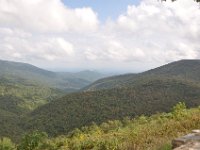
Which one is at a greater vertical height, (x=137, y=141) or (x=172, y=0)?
(x=172, y=0)

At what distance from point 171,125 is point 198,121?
3.44ft

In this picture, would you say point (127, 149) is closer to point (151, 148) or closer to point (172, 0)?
point (151, 148)

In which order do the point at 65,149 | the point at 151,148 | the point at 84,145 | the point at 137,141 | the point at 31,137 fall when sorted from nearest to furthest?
1. the point at 151,148
2. the point at 137,141
3. the point at 84,145
4. the point at 65,149
5. the point at 31,137

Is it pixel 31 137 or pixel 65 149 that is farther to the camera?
pixel 31 137

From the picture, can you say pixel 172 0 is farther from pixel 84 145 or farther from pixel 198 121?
pixel 84 145

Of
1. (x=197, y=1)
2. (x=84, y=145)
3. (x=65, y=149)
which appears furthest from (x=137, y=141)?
(x=197, y=1)

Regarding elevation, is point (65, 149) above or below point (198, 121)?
below

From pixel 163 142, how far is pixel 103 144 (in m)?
3.52

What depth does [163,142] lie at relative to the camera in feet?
37.4

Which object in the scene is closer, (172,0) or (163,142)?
(163,142)

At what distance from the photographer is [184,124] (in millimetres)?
14031

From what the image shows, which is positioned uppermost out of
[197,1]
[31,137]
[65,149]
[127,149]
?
[197,1]

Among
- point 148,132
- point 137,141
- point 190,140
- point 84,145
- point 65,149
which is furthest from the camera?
point 65,149

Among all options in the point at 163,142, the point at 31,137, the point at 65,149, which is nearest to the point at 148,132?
the point at 163,142
